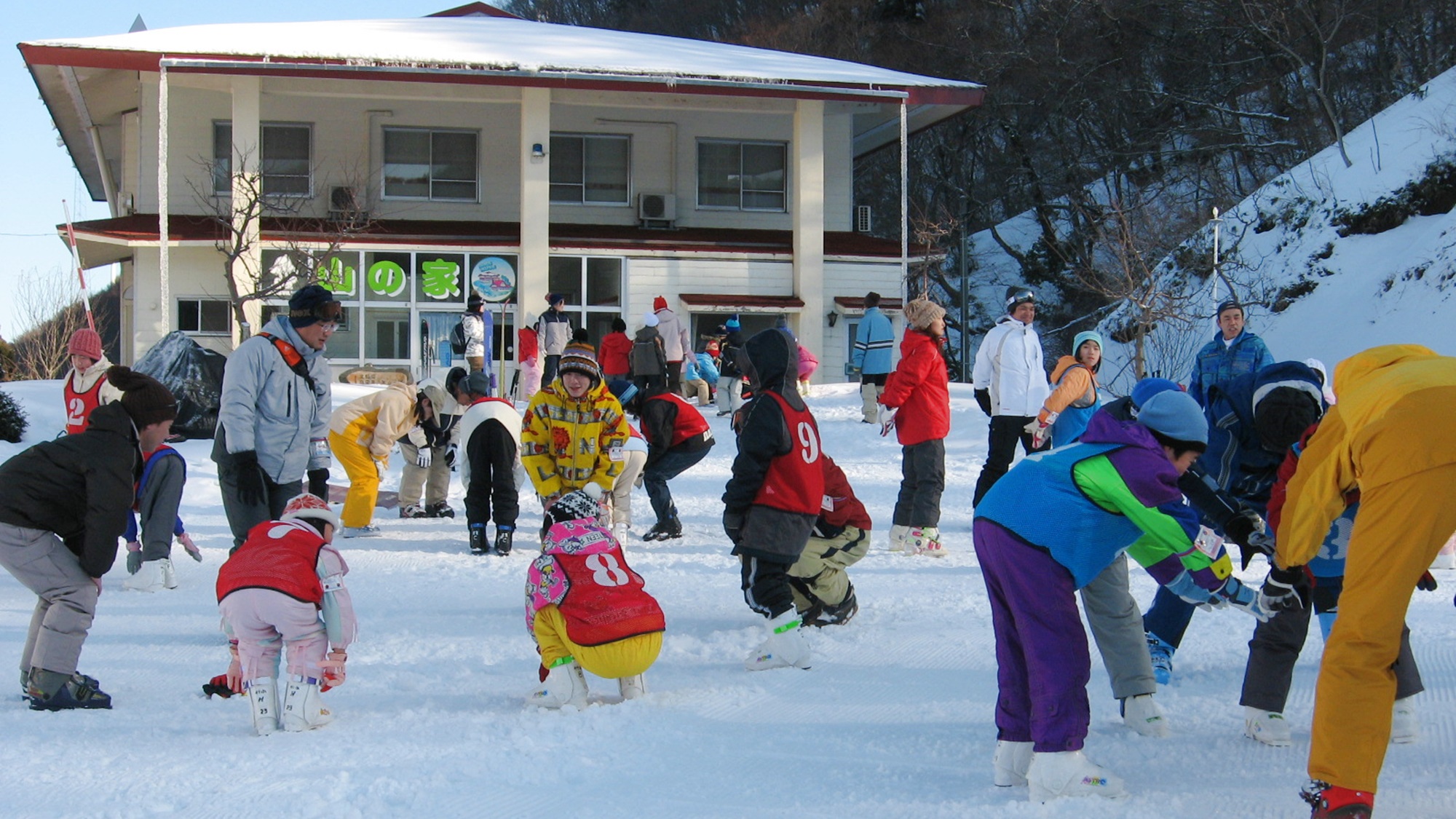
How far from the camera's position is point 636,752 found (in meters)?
4.53

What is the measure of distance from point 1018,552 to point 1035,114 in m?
33.7

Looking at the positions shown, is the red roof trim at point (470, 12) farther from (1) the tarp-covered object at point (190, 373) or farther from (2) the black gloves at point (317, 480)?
(2) the black gloves at point (317, 480)

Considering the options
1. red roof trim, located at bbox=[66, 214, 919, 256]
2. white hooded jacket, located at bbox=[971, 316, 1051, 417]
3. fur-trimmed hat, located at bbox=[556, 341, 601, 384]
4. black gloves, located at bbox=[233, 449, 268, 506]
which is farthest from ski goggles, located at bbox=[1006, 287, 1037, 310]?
red roof trim, located at bbox=[66, 214, 919, 256]

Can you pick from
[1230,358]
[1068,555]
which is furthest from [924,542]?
[1068,555]

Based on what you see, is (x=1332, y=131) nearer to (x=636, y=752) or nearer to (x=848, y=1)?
(x=848, y=1)

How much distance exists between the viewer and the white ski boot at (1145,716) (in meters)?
4.59

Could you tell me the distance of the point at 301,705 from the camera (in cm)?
482

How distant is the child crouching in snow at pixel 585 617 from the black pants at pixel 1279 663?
231 cm

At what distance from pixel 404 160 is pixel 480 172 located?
1491mm

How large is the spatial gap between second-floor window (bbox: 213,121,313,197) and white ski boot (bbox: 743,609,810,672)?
20241 millimetres

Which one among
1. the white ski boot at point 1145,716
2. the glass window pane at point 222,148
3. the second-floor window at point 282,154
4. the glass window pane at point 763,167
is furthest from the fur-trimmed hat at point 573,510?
the glass window pane at point 763,167

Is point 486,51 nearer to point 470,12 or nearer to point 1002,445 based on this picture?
point 470,12

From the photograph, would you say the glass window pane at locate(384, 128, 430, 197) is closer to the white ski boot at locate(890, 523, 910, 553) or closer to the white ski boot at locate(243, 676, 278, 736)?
the white ski boot at locate(890, 523, 910, 553)

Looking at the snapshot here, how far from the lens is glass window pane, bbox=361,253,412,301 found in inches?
904
